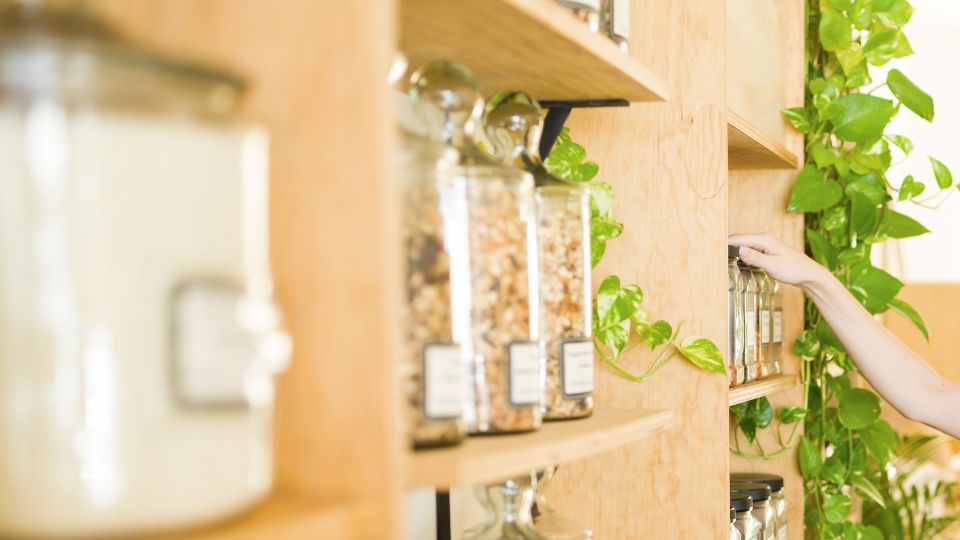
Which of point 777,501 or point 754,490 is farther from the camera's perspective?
point 777,501

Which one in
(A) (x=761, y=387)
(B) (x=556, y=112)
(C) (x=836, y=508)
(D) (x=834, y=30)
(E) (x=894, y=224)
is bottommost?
(C) (x=836, y=508)

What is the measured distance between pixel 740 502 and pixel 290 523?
1423mm

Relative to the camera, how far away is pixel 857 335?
2045 millimetres

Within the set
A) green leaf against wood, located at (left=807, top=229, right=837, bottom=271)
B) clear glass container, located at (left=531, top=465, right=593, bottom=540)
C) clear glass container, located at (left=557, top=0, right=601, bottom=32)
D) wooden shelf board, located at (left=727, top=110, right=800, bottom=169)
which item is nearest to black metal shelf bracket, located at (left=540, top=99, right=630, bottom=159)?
clear glass container, located at (left=557, top=0, right=601, bottom=32)

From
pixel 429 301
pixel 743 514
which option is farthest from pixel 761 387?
pixel 429 301

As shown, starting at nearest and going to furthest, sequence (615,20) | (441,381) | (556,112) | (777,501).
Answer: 1. (441,381)
2. (615,20)
3. (556,112)
4. (777,501)

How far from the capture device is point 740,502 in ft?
5.95

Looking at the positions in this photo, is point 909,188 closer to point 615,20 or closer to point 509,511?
point 615,20

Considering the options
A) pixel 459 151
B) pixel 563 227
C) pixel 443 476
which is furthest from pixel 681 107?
pixel 443 476

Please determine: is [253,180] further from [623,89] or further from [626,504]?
[626,504]

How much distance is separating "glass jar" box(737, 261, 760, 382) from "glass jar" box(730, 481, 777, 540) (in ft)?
0.67

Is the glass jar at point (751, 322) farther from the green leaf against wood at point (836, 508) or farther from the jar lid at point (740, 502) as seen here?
the green leaf against wood at point (836, 508)

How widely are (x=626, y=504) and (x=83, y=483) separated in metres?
1.13

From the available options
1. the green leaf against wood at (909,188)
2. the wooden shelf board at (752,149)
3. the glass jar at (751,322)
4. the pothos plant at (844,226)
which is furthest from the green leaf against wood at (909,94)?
the glass jar at (751,322)
